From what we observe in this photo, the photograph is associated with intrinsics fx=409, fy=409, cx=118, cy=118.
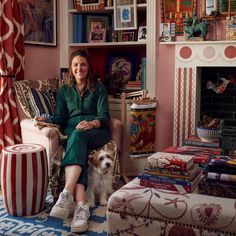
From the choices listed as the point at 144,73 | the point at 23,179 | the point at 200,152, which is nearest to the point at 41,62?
the point at 144,73

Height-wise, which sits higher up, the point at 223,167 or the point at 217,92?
the point at 217,92

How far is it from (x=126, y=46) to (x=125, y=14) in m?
0.43

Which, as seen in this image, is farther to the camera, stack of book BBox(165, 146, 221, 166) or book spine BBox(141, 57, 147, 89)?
book spine BBox(141, 57, 147, 89)

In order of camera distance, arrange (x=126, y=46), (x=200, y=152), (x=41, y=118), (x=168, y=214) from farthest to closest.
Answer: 1. (x=126, y=46)
2. (x=41, y=118)
3. (x=200, y=152)
4. (x=168, y=214)

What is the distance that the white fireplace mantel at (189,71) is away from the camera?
3.27 m

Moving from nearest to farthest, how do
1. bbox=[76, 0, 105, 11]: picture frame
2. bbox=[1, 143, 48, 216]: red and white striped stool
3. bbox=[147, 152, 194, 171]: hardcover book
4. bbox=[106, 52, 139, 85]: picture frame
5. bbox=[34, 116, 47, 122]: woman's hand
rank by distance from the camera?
bbox=[147, 152, 194, 171]: hardcover book → bbox=[1, 143, 48, 216]: red and white striped stool → bbox=[34, 116, 47, 122]: woman's hand → bbox=[76, 0, 105, 11]: picture frame → bbox=[106, 52, 139, 85]: picture frame

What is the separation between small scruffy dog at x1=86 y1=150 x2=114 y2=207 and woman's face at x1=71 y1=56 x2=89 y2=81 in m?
0.64

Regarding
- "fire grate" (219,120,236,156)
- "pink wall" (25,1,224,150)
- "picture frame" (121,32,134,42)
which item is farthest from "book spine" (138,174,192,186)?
"picture frame" (121,32,134,42)

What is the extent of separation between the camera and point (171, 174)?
1868 mm

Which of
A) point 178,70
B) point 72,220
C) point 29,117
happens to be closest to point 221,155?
point 72,220

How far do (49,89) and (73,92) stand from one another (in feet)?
1.05

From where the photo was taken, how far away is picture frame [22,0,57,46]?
355 cm

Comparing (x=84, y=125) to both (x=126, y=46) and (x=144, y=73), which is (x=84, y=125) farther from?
(x=126, y=46)

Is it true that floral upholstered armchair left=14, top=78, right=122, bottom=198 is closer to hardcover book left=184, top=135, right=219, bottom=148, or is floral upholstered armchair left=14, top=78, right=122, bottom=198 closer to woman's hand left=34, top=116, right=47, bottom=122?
woman's hand left=34, top=116, right=47, bottom=122
